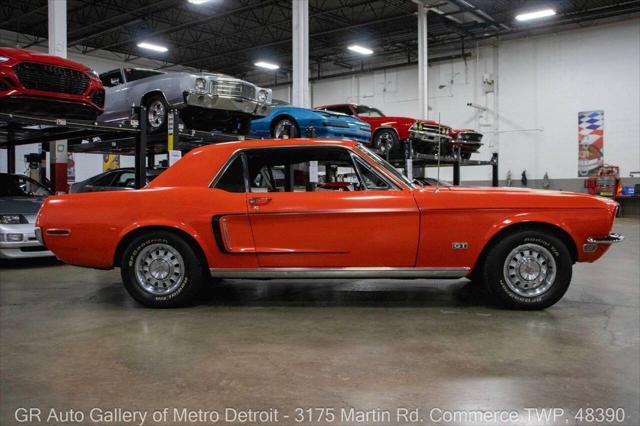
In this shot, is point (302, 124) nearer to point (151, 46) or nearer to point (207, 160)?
point (207, 160)

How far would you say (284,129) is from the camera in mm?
9203

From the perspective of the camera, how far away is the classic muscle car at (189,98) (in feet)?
24.9

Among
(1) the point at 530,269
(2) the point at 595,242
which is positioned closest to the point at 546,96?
(2) the point at 595,242

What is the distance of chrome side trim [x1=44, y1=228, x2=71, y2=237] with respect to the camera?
448 centimetres

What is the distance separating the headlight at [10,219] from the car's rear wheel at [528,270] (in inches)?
245

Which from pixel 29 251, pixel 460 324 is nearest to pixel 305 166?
pixel 29 251

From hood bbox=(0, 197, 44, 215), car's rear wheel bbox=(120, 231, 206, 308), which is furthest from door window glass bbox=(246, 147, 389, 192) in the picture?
hood bbox=(0, 197, 44, 215)

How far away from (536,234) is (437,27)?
19.8 m

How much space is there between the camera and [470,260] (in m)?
4.20

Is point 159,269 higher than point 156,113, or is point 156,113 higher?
point 156,113

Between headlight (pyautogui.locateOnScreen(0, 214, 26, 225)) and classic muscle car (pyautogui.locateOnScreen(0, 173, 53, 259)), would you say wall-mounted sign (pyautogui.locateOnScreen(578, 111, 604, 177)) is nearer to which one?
classic muscle car (pyautogui.locateOnScreen(0, 173, 53, 259))

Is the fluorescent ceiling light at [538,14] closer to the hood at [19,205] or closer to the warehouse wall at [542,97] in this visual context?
the warehouse wall at [542,97]

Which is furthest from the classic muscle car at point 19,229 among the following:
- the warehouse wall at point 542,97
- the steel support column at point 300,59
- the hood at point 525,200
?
the warehouse wall at point 542,97

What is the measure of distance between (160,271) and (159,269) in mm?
20
